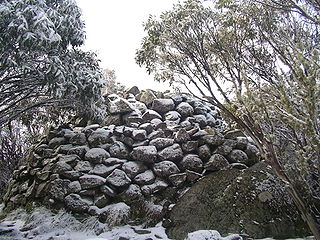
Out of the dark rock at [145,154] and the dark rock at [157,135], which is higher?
the dark rock at [157,135]

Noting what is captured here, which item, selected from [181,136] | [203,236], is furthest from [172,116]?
[203,236]

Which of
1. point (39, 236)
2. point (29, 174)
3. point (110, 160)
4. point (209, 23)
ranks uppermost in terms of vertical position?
point (209, 23)

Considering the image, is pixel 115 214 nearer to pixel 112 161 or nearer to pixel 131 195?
pixel 131 195

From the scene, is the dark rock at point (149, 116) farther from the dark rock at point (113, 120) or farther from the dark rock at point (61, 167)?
the dark rock at point (61, 167)

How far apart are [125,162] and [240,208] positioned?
91.6 inches

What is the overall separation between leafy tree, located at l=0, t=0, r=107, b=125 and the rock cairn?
0.85 m

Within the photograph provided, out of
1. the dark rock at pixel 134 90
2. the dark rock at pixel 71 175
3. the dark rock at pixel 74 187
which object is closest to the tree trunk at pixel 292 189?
the dark rock at pixel 74 187

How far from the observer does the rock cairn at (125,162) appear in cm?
421

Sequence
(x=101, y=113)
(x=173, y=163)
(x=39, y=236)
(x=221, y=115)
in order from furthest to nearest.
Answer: (x=221, y=115), (x=101, y=113), (x=173, y=163), (x=39, y=236)

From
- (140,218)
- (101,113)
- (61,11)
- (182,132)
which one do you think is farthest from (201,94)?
(61,11)

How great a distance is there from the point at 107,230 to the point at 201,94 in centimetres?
312

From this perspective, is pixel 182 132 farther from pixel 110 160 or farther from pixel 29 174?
pixel 29 174

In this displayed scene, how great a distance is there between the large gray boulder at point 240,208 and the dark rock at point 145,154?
3.31ft

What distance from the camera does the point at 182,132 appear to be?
502cm
